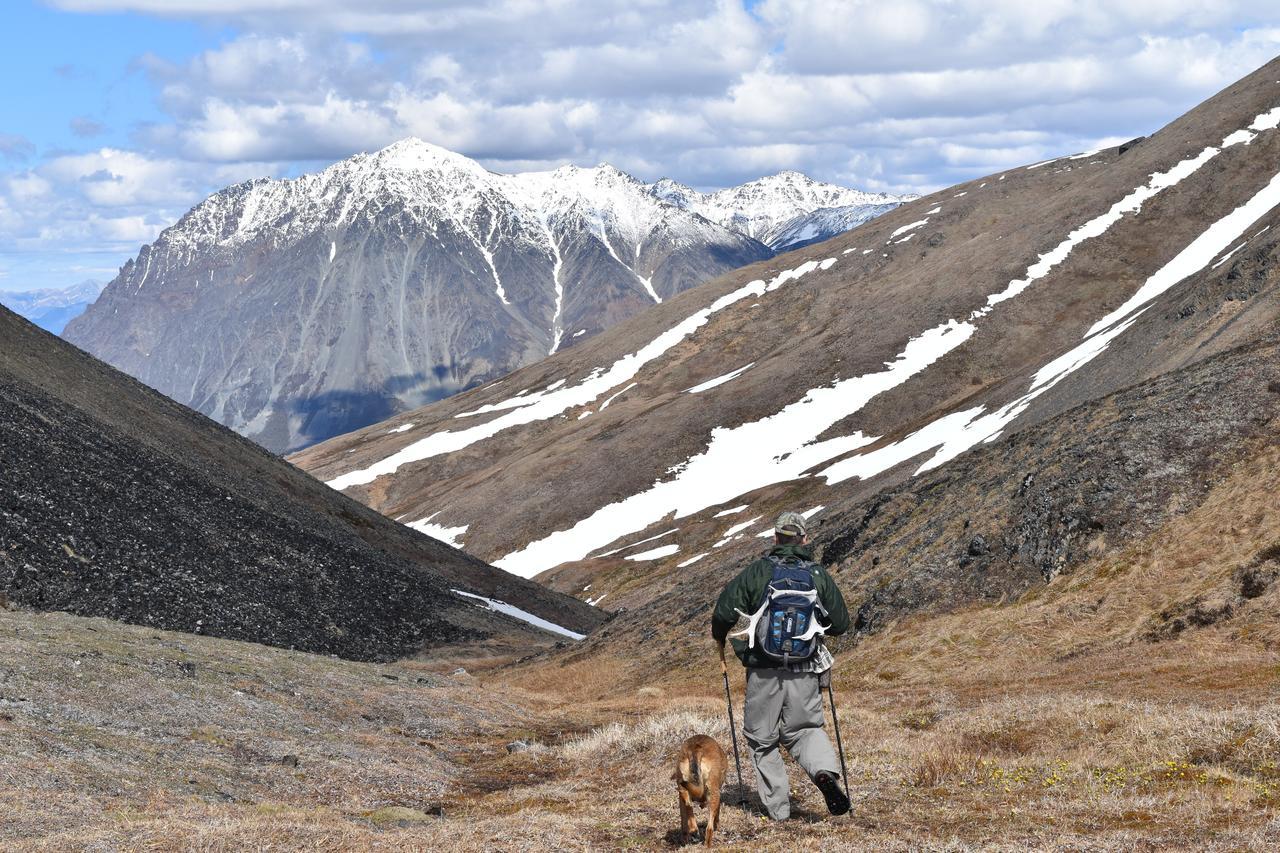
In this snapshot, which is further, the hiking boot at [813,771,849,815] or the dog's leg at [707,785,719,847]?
the hiking boot at [813,771,849,815]

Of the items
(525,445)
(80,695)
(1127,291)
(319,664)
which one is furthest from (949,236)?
(80,695)

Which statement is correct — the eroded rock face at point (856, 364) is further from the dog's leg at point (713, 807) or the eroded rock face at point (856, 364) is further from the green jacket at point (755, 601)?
the dog's leg at point (713, 807)

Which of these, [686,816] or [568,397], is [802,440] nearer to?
[568,397]

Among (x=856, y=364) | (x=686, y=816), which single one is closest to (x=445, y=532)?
(x=856, y=364)

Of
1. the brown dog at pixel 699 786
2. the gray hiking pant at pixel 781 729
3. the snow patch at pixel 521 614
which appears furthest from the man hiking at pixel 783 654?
the snow patch at pixel 521 614

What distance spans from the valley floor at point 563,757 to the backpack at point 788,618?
213 cm

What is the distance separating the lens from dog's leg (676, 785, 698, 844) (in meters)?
13.0

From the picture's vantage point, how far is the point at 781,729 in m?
14.4

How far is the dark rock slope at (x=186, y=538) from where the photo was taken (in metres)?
46.2

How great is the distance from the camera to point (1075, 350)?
3654 inches

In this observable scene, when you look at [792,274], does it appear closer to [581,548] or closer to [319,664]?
[581,548]

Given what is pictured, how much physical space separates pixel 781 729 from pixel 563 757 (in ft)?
28.4

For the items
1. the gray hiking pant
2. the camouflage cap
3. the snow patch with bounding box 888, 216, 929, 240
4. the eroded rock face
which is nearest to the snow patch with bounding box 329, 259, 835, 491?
the eroded rock face

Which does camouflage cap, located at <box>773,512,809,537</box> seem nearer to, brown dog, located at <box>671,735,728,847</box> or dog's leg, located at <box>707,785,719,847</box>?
brown dog, located at <box>671,735,728,847</box>
